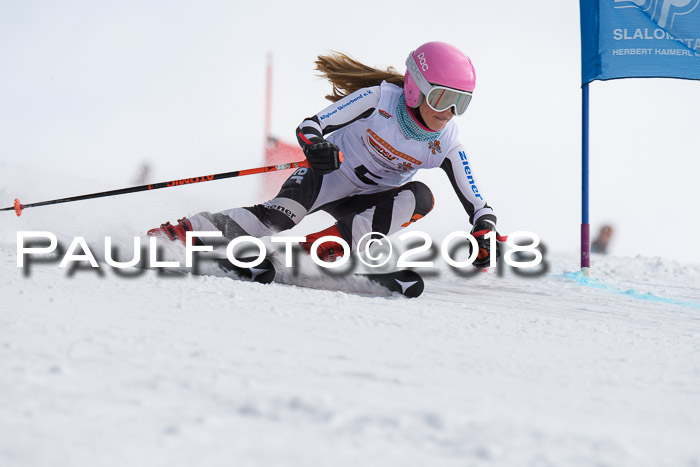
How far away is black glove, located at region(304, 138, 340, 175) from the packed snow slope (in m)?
0.86

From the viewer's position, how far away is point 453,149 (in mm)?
3420

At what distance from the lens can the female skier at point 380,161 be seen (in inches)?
120

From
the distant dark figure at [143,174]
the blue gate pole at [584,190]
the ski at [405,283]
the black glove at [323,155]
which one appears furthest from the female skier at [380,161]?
the distant dark figure at [143,174]

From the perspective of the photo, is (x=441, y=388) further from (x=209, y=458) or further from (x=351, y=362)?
(x=209, y=458)

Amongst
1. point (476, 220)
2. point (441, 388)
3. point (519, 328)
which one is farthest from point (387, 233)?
point (441, 388)

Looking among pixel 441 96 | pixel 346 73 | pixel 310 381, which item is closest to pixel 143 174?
pixel 346 73

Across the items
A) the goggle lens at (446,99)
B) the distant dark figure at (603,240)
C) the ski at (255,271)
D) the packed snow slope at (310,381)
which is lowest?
the packed snow slope at (310,381)

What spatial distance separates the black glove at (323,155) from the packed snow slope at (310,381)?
0.86 metres

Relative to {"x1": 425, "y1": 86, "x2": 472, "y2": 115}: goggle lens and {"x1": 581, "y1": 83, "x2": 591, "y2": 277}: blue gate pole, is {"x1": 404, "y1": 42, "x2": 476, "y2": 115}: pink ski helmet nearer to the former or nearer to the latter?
{"x1": 425, "y1": 86, "x2": 472, "y2": 115}: goggle lens

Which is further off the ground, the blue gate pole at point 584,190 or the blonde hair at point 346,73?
the blonde hair at point 346,73

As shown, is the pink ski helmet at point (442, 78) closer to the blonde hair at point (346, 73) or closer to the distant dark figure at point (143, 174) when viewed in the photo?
the blonde hair at point (346, 73)

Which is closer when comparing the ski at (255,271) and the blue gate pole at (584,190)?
the ski at (255,271)

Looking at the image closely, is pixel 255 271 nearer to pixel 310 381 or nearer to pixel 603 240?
pixel 310 381

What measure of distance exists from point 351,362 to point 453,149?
7.55ft
